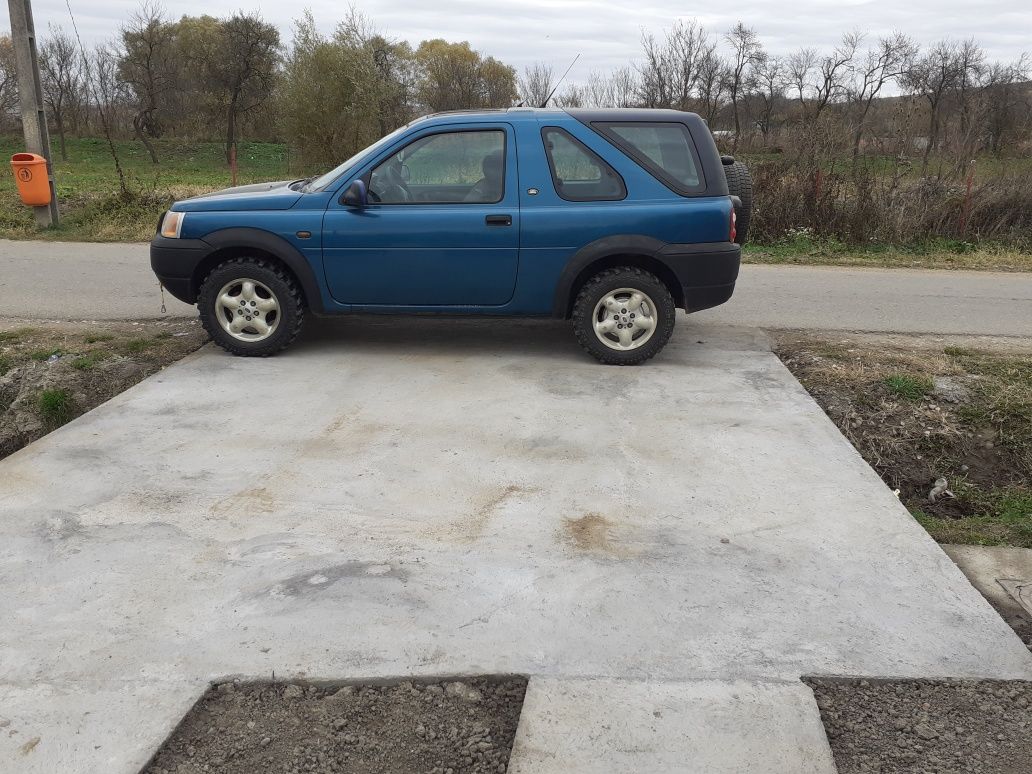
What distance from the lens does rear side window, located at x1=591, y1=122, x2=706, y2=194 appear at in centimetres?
632

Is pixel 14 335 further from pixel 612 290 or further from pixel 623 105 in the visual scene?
pixel 623 105

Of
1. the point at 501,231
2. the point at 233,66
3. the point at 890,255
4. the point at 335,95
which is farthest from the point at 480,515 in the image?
the point at 233,66

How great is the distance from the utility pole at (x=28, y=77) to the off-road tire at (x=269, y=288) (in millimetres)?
7969

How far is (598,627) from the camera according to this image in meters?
3.31

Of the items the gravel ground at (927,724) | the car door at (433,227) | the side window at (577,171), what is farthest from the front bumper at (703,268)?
the gravel ground at (927,724)

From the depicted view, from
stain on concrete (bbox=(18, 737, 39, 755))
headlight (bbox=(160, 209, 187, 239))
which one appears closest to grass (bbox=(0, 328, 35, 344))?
headlight (bbox=(160, 209, 187, 239))

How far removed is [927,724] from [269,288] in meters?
5.16

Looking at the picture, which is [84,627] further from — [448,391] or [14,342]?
[14,342]

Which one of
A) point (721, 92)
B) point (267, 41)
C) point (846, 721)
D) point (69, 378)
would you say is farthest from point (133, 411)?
point (267, 41)

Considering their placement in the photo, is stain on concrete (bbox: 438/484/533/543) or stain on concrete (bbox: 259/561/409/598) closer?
stain on concrete (bbox: 259/561/409/598)

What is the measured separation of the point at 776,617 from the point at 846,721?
0.57 meters

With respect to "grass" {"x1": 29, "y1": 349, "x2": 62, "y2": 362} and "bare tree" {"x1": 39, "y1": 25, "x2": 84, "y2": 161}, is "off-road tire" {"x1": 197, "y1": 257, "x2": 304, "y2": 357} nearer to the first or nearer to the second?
"grass" {"x1": 29, "y1": 349, "x2": 62, "y2": 362}

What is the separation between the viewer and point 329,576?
11.9 ft

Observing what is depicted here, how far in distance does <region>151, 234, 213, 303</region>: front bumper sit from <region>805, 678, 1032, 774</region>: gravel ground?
527 cm
